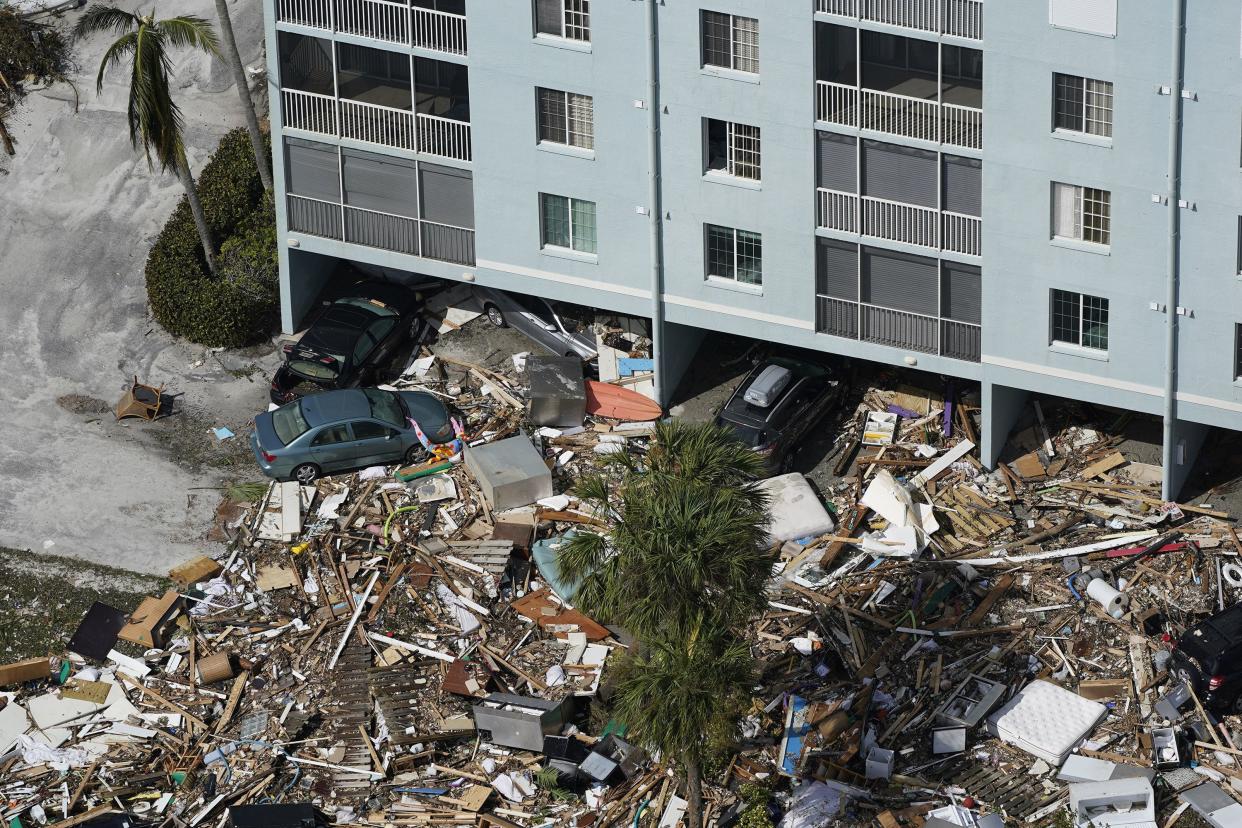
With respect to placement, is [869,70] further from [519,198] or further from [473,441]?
[473,441]

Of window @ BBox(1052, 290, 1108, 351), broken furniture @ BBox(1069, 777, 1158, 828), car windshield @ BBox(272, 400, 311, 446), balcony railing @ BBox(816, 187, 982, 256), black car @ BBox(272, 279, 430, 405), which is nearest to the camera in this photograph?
broken furniture @ BBox(1069, 777, 1158, 828)

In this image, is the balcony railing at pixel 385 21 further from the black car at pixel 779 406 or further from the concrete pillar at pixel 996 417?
the concrete pillar at pixel 996 417

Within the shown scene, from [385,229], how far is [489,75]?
4.96 metres

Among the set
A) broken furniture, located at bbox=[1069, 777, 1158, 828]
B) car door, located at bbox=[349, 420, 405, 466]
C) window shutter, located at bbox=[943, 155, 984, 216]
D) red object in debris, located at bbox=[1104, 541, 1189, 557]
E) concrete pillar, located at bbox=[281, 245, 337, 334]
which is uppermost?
window shutter, located at bbox=[943, 155, 984, 216]

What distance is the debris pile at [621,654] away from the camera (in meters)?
41.0

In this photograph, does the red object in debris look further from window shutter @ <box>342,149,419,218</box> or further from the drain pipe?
window shutter @ <box>342,149,419,218</box>

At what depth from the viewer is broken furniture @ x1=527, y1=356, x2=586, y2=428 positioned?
49.6m

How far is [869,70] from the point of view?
4631 centimetres

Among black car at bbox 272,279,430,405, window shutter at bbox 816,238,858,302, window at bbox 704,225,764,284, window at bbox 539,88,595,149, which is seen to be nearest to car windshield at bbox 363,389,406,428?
black car at bbox 272,279,430,405

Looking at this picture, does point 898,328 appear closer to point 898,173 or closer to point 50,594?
point 898,173

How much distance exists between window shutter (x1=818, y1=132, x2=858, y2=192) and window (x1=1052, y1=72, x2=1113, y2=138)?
14.4 ft

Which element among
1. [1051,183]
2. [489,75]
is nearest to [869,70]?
[1051,183]

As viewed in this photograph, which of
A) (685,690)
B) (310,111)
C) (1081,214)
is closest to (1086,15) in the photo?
(1081,214)

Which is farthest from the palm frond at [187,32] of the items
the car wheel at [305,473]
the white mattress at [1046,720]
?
the white mattress at [1046,720]
